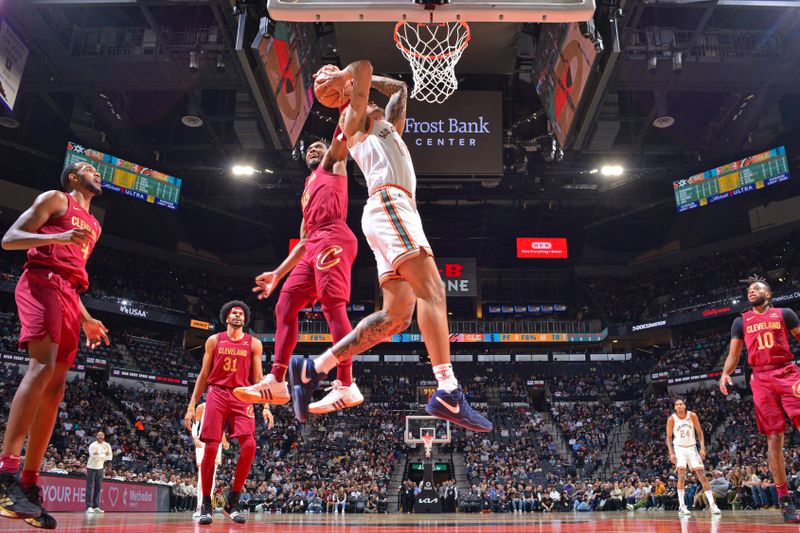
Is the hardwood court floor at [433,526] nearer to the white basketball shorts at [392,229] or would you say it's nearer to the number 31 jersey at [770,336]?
the number 31 jersey at [770,336]

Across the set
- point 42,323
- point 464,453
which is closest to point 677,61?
point 42,323

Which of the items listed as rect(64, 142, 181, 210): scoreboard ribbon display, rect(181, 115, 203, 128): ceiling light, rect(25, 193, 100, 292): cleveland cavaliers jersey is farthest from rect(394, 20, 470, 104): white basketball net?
rect(64, 142, 181, 210): scoreboard ribbon display

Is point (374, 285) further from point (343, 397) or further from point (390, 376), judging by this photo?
point (343, 397)

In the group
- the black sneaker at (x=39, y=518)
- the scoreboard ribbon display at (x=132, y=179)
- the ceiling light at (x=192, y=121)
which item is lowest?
the black sneaker at (x=39, y=518)

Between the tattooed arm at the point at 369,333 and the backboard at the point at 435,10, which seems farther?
the backboard at the point at 435,10

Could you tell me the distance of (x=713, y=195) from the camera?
24.5m

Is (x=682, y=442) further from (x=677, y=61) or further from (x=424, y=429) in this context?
(x=424, y=429)

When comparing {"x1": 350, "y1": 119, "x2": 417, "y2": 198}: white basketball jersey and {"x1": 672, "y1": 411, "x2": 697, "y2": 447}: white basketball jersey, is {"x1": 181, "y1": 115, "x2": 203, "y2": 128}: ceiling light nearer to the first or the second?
{"x1": 672, "y1": 411, "x2": 697, "y2": 447}: white basketball jersey

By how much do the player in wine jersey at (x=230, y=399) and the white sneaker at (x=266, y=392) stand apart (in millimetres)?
1642

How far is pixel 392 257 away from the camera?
156 inches

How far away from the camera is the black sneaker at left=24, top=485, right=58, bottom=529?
3850 mm

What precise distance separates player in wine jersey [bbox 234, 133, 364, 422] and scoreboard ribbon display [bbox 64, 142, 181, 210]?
18568mm

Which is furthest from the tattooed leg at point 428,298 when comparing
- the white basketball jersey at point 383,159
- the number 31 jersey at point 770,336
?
the number 31 jersey at point 770,336

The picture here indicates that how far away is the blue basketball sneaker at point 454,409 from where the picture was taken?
3895mm
